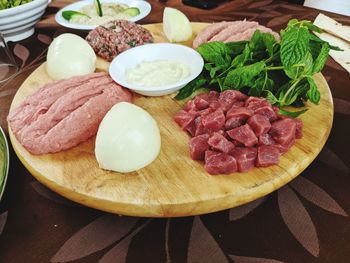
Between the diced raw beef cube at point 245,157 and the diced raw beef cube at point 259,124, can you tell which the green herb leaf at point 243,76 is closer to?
→ the diced raw beef cube at point 259,124

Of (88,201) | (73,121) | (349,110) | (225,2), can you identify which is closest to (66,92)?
(73,121)

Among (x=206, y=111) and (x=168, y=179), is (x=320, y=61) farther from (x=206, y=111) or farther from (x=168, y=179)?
(x=168, y=179)

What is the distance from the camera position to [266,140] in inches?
50.9

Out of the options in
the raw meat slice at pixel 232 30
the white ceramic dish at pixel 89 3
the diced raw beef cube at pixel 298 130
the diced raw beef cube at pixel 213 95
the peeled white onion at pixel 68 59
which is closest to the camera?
the diced raw beef cube at pixel 298 130

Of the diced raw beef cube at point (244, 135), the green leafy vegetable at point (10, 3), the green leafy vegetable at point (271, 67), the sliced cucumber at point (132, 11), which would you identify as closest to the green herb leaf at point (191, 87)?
the green leafy vegetable at point (271, 67)

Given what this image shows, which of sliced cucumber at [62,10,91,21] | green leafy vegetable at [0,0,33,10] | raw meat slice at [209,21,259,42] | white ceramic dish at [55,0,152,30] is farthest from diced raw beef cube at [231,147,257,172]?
green leafy vegetable at [0,0,33,10]

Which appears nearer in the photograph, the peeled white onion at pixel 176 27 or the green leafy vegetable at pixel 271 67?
the green leafy vegetable at pixel 271 67

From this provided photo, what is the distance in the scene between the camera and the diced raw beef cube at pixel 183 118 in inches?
57.0

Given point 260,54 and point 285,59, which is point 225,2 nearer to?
point 260,54

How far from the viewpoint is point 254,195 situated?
1172 millimetres

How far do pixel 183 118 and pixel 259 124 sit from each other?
344mm

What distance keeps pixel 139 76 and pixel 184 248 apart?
0.97 m

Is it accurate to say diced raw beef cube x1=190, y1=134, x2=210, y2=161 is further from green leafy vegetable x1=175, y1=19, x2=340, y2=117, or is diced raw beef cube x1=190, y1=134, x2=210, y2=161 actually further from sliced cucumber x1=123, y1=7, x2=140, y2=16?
sliced cucumber x1=123, y1=7, x2=140, y2=16

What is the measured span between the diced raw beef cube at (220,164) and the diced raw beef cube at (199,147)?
0.07 meters
